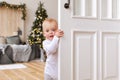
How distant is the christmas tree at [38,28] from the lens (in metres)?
6.57

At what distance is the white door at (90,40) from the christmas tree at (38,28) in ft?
14.8

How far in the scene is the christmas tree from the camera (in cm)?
657

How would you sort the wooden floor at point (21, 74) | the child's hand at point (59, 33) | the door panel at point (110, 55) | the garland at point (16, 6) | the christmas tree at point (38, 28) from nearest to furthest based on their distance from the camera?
the child's hand at point (59, 33) → the door panel at point (110, 55) → the wooden floor at point (21, 74) → the christmas tree at point (38, 28) → the garland at point (16, 6)

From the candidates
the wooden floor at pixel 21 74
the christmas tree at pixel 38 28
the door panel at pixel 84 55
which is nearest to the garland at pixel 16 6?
the christmas tree at pixel 38 28

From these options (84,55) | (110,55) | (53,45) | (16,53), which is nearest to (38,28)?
Answer: (16,53)

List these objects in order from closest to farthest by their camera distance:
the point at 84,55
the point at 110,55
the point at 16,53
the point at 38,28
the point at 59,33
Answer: the point at 59,33 < the point at 84,55 < the point at 110,55 < the point at 16,53 < the point at 38,28

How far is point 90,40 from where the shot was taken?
1.98m

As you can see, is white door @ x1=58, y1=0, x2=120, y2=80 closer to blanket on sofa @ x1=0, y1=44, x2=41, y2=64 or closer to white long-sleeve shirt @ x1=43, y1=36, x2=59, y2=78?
white long-sleeve shirt @ x1=43, y1=36, x2=59, y2=78

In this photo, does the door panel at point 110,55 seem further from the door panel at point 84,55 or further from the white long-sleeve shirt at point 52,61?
the white long-sleeve shirt at point 52,61

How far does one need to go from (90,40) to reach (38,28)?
5.06 meters

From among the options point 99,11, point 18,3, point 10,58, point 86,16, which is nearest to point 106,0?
point 99,11

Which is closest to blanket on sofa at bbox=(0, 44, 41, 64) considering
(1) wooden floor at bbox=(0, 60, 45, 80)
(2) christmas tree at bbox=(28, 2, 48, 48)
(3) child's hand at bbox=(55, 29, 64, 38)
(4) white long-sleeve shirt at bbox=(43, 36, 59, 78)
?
(2) christmas tree at bbox=(28, 2, 48, 48)

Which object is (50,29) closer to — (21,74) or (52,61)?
(52,61)

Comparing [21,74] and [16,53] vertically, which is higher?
[16,53]
